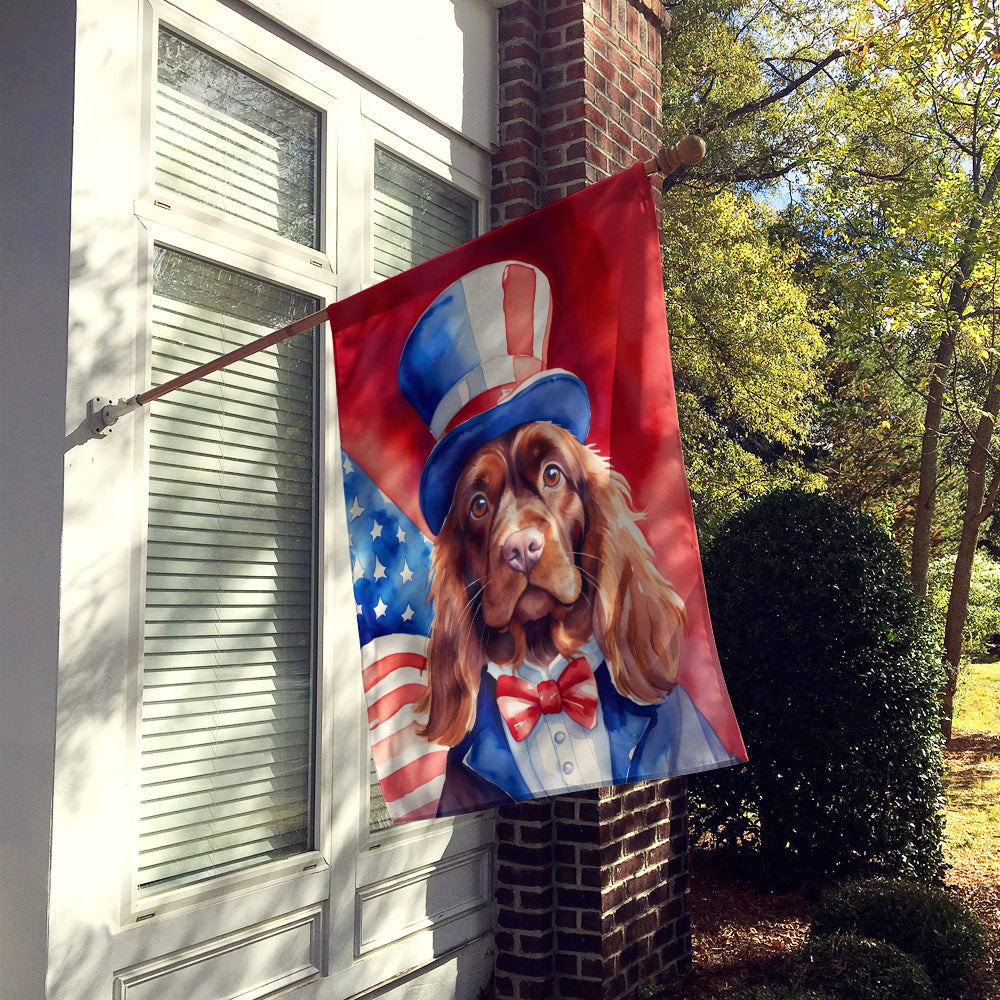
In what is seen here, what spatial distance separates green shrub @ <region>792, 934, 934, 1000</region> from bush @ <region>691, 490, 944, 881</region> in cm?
165

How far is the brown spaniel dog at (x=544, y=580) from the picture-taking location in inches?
102

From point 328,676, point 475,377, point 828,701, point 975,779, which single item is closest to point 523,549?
point 475,377

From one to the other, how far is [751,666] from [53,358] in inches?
179

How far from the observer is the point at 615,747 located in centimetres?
259

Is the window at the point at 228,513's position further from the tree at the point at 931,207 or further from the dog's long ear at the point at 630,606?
the tree at the point at 931,207

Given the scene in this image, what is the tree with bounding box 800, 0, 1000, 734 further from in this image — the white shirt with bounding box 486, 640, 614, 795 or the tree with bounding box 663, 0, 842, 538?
the white shirt with bounding box 486, 640, 614, 795

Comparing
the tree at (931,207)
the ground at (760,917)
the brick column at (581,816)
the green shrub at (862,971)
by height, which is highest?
the tree at (931,207)

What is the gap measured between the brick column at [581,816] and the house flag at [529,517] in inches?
75.3

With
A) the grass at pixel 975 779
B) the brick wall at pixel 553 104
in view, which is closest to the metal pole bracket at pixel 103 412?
the brick wall at pixel 553 104

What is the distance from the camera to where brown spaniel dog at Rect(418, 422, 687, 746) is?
8.46ft

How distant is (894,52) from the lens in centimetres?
854

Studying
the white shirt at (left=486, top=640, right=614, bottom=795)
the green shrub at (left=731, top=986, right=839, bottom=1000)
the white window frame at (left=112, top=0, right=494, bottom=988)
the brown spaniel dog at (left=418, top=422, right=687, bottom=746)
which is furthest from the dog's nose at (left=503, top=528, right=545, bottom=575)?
the green shrub at (left=731, top=986, right=839, bottom=1000)

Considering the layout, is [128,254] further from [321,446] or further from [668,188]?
[668,188]

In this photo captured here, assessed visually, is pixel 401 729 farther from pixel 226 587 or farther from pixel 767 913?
pixel 767 913
